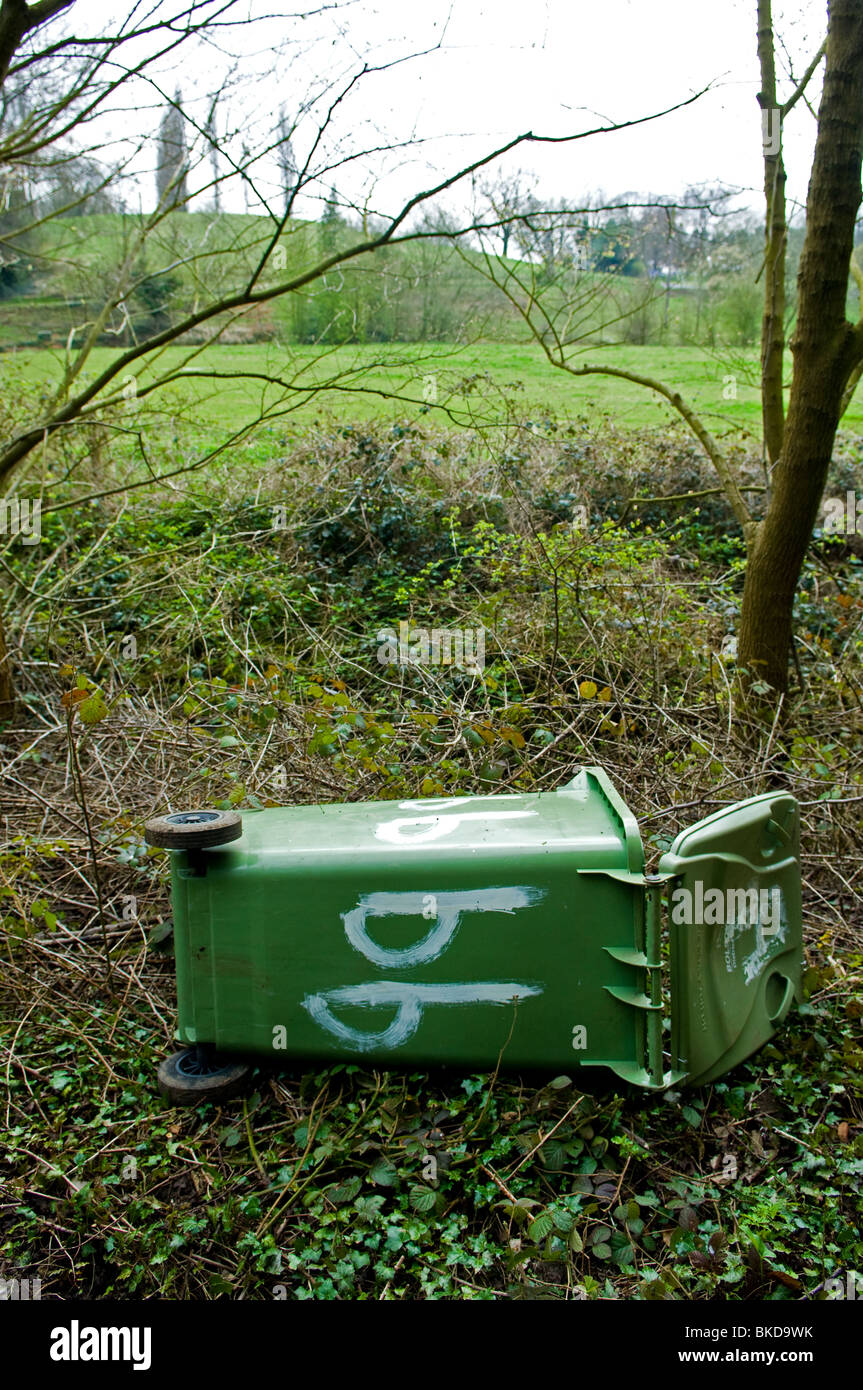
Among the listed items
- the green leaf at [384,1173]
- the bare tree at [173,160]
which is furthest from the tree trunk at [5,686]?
the green leaf at [384,1173]

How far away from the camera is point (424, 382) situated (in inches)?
267

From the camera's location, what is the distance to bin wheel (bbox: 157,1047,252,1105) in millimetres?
2598

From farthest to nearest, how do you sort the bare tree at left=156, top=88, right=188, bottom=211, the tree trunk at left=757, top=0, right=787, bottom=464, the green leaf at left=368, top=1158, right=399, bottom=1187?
1. the tree trunk at left=757, top=0, right=787, bottom=464
2. the bare tree at left=156, top=88, right=188, bottom=211
3. the green leaf at left=368, top=1158, right=399, bottom=1187

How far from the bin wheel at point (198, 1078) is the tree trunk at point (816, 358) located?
3545mm

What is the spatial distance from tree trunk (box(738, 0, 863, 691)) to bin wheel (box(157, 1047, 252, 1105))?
3.55 meters

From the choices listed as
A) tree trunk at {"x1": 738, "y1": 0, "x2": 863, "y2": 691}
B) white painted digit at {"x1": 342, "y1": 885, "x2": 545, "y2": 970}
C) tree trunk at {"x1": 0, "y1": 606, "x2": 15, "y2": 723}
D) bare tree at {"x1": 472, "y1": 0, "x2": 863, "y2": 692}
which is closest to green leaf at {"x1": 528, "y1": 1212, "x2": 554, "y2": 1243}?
white painted digit at {"x1": 342, "y1": 885, "x2": 545, "y2": 970}

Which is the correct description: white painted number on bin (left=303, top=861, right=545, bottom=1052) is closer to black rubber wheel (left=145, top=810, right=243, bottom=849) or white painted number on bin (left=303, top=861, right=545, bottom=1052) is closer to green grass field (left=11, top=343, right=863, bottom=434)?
black rubber wheel (left=145, top=810, right=243, bottom=849)

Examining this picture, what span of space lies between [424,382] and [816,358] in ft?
10.6

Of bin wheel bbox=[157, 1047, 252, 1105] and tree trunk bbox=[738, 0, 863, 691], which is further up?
tree trunk bbox=[738, 0, 863, 691]

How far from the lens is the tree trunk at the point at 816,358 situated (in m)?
4.01

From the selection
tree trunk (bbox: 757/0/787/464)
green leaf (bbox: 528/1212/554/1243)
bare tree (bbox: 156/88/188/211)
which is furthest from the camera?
tree trunk (bbox: 757/0/787/464)

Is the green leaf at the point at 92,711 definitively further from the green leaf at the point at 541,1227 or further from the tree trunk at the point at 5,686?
the tree trunk at the point at 5,686

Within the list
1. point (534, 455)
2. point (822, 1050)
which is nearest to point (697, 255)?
A: point (534, 455)

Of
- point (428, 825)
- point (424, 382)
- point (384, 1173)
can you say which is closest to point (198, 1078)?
point (384, 1173)
